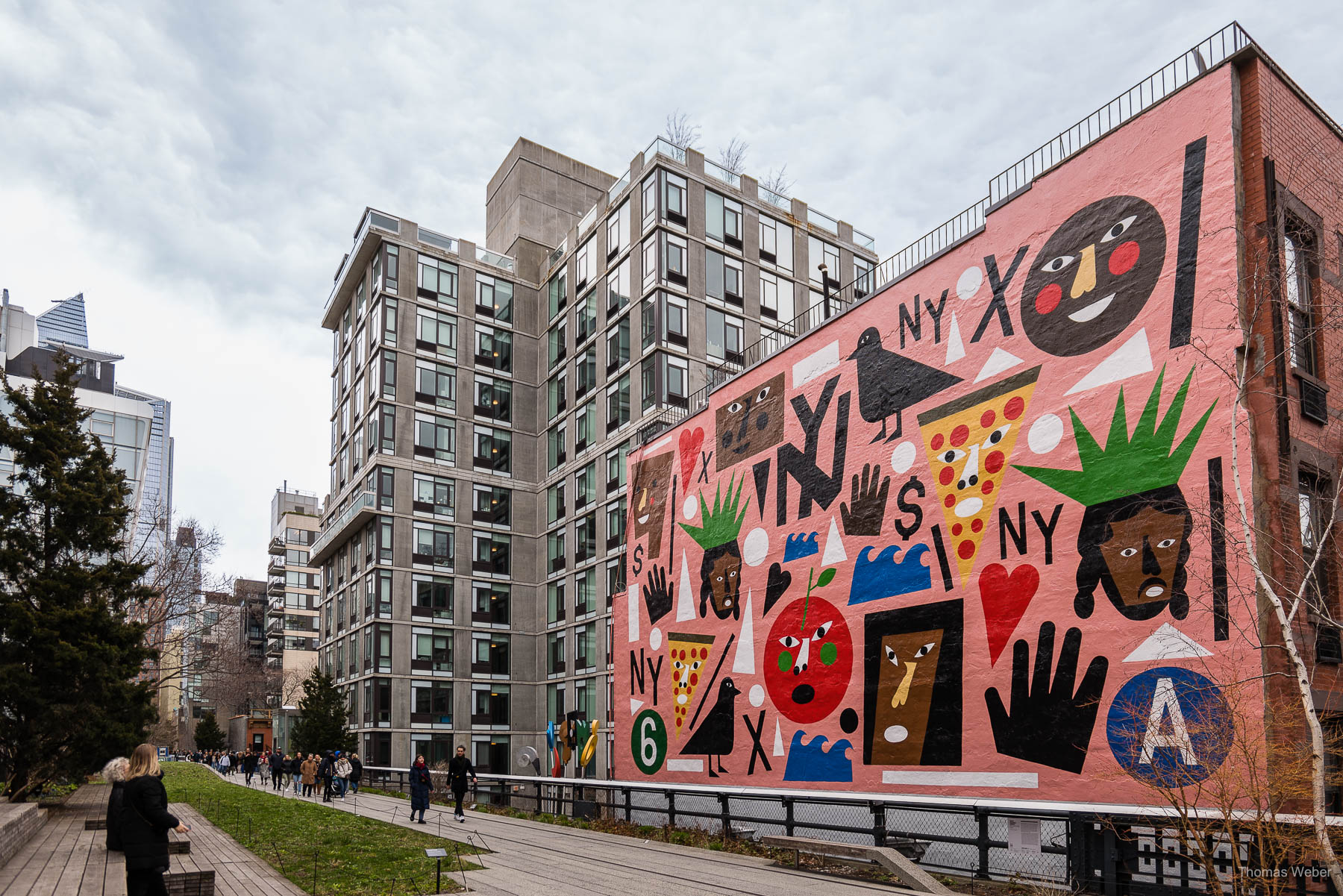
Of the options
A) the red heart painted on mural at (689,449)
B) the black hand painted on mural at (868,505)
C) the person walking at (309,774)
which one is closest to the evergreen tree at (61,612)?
the person walking at (309,774)

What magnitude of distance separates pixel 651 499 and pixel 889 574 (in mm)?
11043

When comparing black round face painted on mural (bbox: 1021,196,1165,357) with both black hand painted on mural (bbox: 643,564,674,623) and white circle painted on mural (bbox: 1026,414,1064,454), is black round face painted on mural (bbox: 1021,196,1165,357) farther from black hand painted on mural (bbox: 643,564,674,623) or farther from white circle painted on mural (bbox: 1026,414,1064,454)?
black hand painted on mural (bbox: 643,564,674,623)

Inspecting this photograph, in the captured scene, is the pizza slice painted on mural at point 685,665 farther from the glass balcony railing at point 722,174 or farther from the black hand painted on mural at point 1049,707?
the glass balcony railing at point 722,174

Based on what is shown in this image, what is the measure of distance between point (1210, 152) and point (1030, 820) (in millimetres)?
10594

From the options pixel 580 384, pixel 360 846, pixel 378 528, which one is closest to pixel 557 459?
pixel 580 384

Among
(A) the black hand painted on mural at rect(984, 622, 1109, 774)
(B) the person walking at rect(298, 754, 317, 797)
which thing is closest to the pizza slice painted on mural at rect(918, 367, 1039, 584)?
(A) the black hand painted on mural at rect(984, 622, 1109, 774)

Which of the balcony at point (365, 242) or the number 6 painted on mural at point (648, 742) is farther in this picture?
the balcony at point (365, 242)

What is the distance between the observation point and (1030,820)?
45.4ft

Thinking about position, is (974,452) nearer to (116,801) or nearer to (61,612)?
(116,801)

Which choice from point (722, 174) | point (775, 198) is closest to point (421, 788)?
point (722, 174)

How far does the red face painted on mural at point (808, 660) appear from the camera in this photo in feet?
69.4

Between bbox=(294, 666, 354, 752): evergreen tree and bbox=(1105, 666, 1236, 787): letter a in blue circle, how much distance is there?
4168cm

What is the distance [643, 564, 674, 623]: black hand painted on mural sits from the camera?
28.2 meters

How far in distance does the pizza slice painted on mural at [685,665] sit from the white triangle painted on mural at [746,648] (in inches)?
49.9
